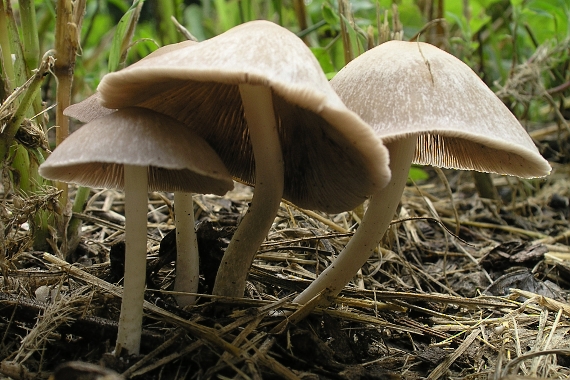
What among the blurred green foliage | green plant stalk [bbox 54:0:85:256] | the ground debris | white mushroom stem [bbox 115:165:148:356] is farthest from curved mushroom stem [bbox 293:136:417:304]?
green plant stalk [bbox 54:0:85:256]

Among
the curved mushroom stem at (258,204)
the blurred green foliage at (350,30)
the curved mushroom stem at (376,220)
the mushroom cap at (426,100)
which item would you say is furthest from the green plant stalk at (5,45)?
the curved mushroom stem at (376,220)

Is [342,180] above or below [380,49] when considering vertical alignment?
below

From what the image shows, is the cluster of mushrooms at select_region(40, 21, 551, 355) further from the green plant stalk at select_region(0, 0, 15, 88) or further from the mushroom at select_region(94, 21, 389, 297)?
the green plant stalk at select_region(0, 0, 15, 88)

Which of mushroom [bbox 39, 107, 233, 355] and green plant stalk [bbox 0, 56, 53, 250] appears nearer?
mushroom [bbox 39, 107, 233, 355]

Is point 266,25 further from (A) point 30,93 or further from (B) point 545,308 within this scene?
(B) point 545,308

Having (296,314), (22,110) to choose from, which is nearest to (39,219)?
(22,110)

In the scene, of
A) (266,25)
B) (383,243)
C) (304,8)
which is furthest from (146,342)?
(304,8)

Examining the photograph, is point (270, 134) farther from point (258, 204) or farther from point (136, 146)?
point (136, 146)

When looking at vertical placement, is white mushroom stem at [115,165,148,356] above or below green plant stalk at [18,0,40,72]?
below
